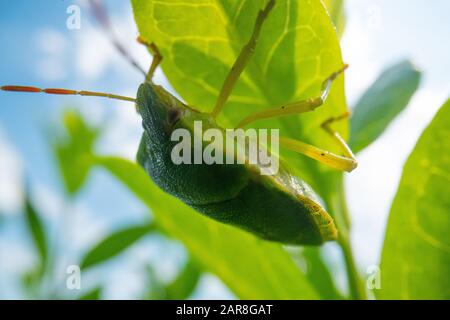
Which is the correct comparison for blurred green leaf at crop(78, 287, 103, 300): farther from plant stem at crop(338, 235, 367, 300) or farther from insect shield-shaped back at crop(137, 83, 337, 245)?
plant stem at crop(338, 235, 367, 300)

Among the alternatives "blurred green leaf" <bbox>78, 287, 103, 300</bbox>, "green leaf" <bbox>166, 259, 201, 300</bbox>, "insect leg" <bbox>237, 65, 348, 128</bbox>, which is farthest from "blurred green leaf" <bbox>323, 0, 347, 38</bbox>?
"blurred green leaf" <bbox>78, 287, 103, 300</bbox>

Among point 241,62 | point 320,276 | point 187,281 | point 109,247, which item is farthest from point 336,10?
point 109,247

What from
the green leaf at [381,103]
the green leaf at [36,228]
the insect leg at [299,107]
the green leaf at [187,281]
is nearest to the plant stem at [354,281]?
the green leaf at [381,103]

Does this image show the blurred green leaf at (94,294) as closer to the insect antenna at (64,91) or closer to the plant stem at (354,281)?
the insect antenna at (64,91)

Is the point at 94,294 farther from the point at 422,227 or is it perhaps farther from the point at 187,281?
the point at 422,227

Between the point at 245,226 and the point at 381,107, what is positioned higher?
the point at 381,107

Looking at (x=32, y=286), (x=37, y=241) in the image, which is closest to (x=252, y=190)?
(x=37, y=241)
